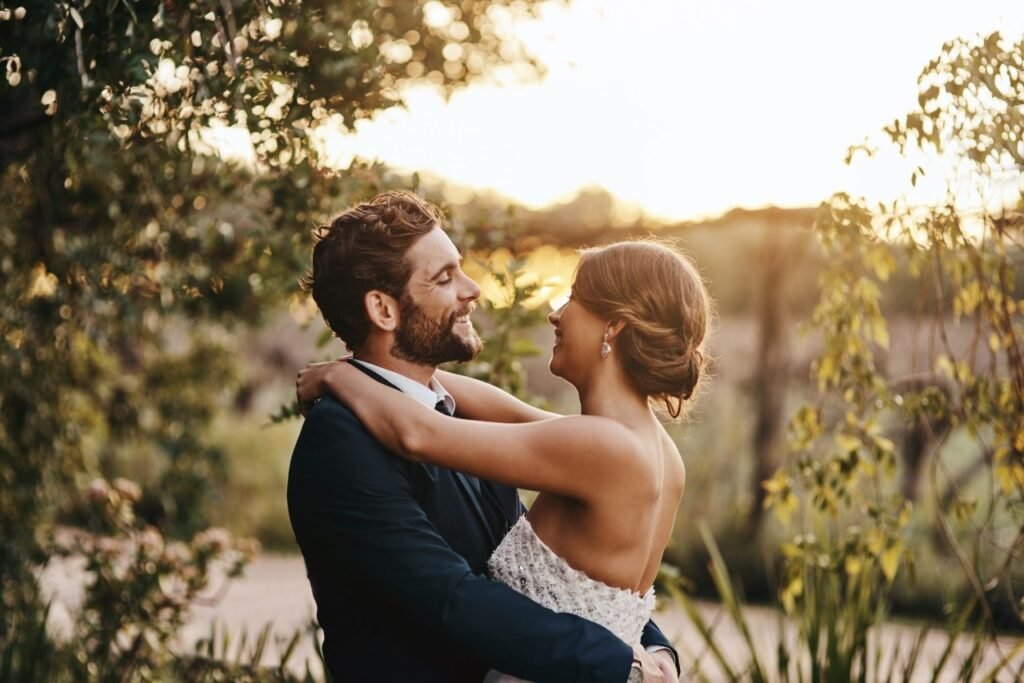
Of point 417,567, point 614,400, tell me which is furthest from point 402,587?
point 614,400

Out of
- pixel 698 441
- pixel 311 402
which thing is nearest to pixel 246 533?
pixel 698 441

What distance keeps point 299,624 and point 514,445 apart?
5910 millimetres

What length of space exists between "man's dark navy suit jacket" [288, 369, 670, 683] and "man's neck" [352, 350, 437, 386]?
0.20ft

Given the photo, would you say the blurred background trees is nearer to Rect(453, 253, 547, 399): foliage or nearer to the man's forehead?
Rect(453, 253, 547, 399): foliage

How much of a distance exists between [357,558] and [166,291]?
3.09 m

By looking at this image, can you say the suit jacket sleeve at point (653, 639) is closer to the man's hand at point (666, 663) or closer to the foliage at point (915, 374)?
the man's hand at point (666, 663)

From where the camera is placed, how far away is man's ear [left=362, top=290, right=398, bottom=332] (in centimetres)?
233

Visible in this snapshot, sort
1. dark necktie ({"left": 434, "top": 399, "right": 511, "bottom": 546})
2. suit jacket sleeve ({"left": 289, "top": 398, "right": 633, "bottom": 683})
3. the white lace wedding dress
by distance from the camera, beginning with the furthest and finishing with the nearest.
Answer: dark necktie ({"left": 434, "top": 399, "right": 511, "bottom": 546}) → the white lace wedding dress → suit jacket sleeve ({"left": 289, "top": 398, "right": 633, "bottom": 683})

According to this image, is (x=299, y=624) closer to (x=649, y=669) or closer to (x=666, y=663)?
(x=666, y=663)

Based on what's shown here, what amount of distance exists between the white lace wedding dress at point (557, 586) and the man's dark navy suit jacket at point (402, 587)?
0.10 m

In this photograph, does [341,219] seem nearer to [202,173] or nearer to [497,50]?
[497,50]

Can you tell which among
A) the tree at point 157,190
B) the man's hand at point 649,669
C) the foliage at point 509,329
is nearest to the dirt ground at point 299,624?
the tree at point 157,190

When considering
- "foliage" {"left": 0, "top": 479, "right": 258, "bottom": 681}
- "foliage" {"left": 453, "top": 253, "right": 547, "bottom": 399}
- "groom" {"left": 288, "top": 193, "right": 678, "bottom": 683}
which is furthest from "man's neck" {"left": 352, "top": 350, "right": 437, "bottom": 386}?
"foliage" {"left": 0, "top": 479, "right": 258, "bottom": 681}

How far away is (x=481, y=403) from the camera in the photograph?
2801mm
